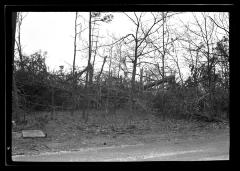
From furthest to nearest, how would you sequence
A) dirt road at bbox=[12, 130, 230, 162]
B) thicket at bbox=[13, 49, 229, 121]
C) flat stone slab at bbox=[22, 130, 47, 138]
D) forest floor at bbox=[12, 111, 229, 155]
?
thicket at bbox=[13, 49, 229, 121]
flat stone slab at bbox=[22, 130, 47, 138]
forest floor at bbox=[12, 111, 229, 155]
dirt road at bbox=[12, 130, 230, 162]

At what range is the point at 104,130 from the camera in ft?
21.2

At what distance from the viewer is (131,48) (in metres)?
7.16

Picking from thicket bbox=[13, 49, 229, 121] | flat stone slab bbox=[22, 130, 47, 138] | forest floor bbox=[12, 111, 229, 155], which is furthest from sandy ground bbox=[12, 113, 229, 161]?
thicket bbox=[13, 49, 229, 121]

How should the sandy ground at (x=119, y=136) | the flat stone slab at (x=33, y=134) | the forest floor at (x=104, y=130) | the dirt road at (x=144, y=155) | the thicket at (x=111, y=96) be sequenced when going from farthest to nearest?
1. the thicket at (x=111, y=96)
2. the flat stone slab at (x=33, y=134)
3. the forest floor at (x=104, y=130)
4. the sandy ground at (x=119, y=136)
5. the dirt road at (x=144, y=155)

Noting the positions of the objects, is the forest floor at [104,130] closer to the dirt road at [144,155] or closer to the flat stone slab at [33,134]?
the flat stone slab at [33,134]

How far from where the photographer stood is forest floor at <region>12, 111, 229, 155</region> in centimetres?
502

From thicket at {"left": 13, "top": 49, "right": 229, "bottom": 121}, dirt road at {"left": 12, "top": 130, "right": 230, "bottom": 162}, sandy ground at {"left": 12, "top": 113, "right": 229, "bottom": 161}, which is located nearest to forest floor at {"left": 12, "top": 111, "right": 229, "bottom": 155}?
sandy ground at {"left": 12, "top": 113, "right": 229, "bottom": 161}

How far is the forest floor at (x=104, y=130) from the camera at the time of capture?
Result: 5.02 metres

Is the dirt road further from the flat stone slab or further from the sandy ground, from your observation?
the flat stone slab

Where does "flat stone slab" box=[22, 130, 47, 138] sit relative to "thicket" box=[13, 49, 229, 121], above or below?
Result: below

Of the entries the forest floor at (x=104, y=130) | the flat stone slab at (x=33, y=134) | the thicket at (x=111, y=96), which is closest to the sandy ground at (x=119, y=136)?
the forest floor at (x=104, y=130)

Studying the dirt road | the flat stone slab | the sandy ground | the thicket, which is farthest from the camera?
the thicket

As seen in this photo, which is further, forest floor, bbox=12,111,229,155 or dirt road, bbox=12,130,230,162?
forest floor, bbox=12,111,229,155
